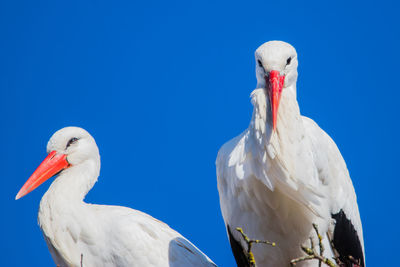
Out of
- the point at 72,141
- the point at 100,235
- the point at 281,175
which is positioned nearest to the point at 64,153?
the point at 72,141

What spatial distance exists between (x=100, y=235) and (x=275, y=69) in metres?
1.44

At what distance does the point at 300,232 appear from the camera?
10.4 ft

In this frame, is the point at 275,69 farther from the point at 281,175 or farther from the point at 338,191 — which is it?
the point at 338,191

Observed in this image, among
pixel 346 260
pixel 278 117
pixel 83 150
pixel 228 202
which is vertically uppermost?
pixel 83 150

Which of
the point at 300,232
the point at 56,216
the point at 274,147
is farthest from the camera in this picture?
the point at 56,216

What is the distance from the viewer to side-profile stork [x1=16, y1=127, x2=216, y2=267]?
3.64m

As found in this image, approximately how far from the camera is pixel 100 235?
3.68 meters

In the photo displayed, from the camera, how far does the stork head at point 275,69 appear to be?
296 centimetres

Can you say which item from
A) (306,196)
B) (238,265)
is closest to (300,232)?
(306,196)

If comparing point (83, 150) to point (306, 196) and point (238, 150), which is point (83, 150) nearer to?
point (238, 150)

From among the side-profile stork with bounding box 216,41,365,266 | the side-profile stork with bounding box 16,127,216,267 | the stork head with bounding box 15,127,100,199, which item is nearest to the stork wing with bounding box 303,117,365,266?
the side-profile stork with bounding box 216,41,365,266

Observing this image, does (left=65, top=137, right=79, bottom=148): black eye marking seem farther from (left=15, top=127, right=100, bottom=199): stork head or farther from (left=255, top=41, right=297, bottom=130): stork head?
(left=255, top=41, right=297, bottom=130): stork head

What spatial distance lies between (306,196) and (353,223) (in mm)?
640

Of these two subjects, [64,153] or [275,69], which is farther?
[64,153]
